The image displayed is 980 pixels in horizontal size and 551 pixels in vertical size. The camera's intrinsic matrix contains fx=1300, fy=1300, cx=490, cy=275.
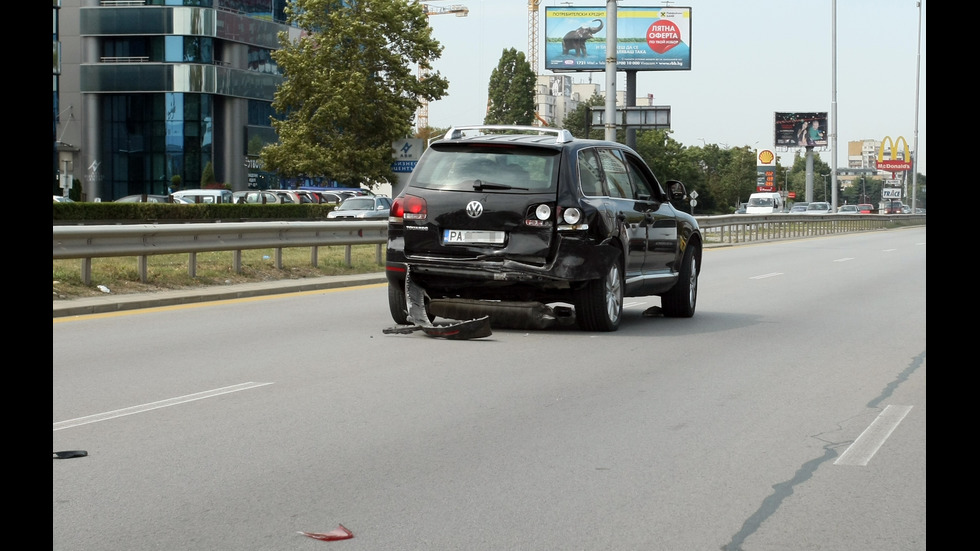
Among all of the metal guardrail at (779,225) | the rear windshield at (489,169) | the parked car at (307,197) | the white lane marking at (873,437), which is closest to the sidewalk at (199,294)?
the rear windshield at (489,169)

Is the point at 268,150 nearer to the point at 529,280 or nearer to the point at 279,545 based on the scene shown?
the point at 529,280

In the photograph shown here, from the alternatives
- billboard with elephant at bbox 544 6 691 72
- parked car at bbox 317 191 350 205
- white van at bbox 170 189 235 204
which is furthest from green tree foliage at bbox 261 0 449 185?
billboard with elephant at bbox 544 6 691 72

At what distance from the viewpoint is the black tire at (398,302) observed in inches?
473

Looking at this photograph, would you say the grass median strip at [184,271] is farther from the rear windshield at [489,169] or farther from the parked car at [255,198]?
the parked car at [255,198]

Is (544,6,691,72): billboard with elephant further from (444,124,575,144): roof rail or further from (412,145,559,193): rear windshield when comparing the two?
(412,145,559,193): rear windshield

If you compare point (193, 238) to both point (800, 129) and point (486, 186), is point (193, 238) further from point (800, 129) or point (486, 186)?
point (800, 129)

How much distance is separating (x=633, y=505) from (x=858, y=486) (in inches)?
46.7

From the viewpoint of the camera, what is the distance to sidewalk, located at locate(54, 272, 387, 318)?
45.3ft

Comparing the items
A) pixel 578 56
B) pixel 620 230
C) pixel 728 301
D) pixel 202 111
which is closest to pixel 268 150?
pixel 202 111

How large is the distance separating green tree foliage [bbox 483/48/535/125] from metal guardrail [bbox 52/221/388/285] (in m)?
91.3

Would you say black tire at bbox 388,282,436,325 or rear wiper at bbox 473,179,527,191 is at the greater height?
rear wiper at bbox 473,179,527,191

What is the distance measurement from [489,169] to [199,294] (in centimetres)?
531

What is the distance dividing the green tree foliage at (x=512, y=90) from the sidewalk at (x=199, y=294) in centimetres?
9328

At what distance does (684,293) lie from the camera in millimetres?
14164
